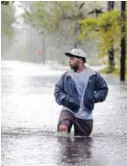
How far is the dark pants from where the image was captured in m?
9.45

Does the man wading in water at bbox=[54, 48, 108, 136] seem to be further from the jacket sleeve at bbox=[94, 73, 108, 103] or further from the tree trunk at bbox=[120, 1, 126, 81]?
the tree trunk at bbox=[120, 1, 126, 81]

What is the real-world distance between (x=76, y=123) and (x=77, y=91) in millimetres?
506

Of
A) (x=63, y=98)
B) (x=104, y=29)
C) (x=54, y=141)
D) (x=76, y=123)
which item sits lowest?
(x=54, y=141)

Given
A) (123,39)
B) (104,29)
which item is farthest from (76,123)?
(104,29)

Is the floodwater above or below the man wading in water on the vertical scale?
below

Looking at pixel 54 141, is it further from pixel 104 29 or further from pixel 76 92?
pixel 104 29

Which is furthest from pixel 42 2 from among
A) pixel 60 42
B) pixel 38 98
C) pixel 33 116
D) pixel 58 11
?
pixel 60 42

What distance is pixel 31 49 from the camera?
13350 centimetres

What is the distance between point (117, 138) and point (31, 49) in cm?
12387

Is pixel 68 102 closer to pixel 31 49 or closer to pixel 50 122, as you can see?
pixel 50 122

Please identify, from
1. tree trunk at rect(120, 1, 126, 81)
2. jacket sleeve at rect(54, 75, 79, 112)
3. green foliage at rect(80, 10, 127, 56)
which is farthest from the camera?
green foliage at rect(80, 10, 127, 56)

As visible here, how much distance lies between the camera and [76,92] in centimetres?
936

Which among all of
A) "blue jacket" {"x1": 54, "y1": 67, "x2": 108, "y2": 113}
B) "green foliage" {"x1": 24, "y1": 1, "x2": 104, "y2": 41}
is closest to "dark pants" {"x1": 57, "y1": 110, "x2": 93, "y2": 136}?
"blue jacket" {"x1": 54, "y1": 67, "x2": 108, "y2": 113}

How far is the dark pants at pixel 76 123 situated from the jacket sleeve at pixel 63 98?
0.14 m
